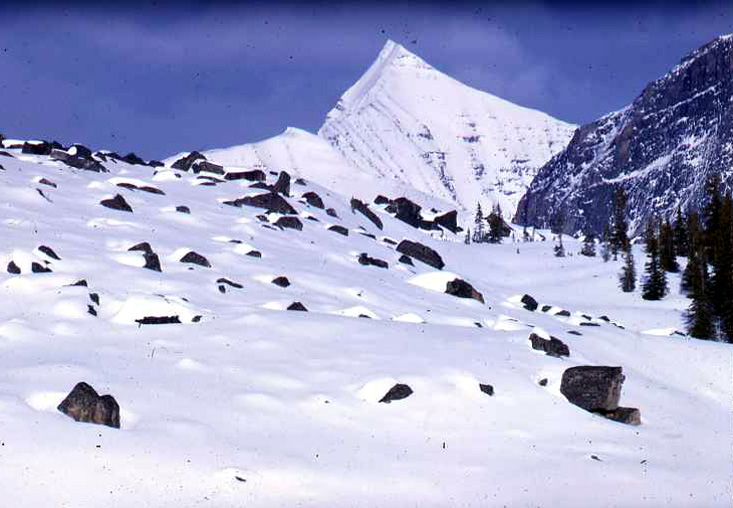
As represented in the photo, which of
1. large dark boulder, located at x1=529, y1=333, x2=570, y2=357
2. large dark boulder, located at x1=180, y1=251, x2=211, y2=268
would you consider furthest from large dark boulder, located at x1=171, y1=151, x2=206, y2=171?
large dark boulder, located at x1=529, y1=333, x2=570, y2=357

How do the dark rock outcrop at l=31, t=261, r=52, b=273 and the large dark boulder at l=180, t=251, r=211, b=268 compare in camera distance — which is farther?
the large dark boulder at l=180, t=251, r=211, b=268

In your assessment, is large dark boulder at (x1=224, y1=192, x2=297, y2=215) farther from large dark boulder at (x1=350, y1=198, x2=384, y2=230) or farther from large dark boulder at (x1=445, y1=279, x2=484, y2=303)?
large dark boulder at (x1=445, y1=279, x2=484, y2=303)

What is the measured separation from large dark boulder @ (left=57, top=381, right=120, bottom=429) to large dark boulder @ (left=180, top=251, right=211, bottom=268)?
21510mm

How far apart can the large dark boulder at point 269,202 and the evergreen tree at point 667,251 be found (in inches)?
1500

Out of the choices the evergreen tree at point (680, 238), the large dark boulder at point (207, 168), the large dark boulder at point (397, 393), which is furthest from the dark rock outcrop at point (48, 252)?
the evergreen tree at point (680, 238)

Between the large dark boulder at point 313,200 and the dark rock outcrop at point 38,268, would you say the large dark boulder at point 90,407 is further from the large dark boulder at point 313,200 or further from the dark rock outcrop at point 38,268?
the large dark boulder at point 313,200

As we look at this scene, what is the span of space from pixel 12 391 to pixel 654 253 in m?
66.0

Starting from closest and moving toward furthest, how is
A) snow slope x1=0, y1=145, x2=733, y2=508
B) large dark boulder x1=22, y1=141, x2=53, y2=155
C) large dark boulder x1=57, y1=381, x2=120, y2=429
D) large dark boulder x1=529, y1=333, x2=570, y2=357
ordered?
snow slope x1=0, y1=145, x2=733, y2=508 → large dark boulder x1=57, y1=381, x2=120, y2=429 → large dark boulder x1=529, y1=333, x2=570, y2=357 → large dark boulder x1=22, y1=141, x2=53, y2=155

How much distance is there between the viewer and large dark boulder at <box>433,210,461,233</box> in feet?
439

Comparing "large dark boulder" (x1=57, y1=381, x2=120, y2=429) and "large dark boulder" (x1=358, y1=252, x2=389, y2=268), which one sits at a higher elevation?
"large dark boulder" (x1=358, y1=252, x2=389, y2=268)

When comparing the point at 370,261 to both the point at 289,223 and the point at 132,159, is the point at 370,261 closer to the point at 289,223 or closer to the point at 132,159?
the point at 289,223

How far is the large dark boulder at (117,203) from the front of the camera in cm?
4919

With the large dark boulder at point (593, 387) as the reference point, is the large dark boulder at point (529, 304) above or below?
below

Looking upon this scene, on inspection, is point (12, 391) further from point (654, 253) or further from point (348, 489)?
point (654, 253)
